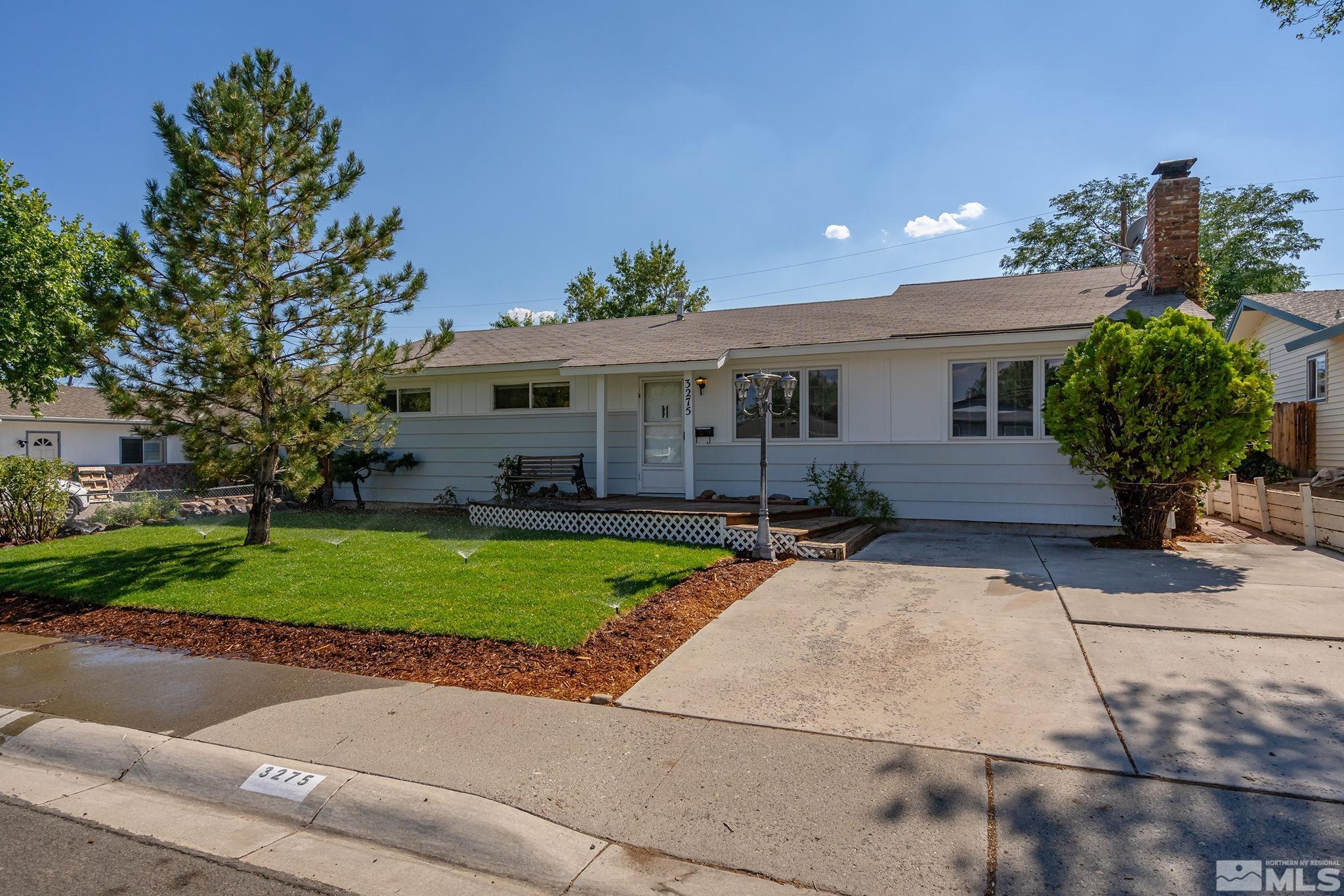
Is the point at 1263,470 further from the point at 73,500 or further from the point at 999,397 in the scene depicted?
the point at 73,500

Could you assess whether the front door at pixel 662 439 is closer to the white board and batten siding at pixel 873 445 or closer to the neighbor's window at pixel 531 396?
the white board and batten siding at pixel 873 445

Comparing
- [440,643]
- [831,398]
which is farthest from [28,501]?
[831,398]

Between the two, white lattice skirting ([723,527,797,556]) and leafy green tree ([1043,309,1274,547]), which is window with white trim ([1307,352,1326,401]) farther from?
white lattice skirting ([723,527,797,556])

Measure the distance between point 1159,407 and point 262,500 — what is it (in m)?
11.7

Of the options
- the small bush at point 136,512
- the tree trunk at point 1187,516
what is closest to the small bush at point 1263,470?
the tree trunk at point 1187,516

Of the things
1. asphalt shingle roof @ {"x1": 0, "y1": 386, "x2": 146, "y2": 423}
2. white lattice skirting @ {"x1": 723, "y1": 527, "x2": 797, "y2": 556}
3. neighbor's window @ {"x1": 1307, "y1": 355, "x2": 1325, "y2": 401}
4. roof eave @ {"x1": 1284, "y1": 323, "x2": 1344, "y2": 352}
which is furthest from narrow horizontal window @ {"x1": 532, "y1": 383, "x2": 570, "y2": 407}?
asphalt shingle roof @ {"x1": 0, "y1": 386, "x2": 146, "y2": 423}

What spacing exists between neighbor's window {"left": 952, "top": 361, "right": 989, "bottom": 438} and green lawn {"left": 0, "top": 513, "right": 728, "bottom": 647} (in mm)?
4491

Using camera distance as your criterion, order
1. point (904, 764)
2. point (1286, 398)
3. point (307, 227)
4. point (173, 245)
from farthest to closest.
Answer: point (1286, 398) < point (307, 227) < point (173, 245) < point (904, 764)

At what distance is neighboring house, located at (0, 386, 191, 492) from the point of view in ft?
81.0

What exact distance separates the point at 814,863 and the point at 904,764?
3.02 ft

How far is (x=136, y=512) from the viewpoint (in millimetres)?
13133

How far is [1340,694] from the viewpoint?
13.9 feet

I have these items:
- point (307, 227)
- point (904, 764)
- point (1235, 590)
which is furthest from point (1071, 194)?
point (904, 764)

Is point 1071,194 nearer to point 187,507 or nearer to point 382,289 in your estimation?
point 382,289
